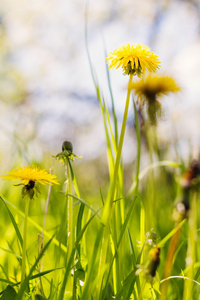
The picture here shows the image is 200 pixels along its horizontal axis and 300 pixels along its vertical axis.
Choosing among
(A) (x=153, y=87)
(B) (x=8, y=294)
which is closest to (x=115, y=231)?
(B) (x=8, y=294)

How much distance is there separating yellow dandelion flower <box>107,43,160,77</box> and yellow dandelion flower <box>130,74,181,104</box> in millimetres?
350

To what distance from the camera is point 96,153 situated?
7.96 metres

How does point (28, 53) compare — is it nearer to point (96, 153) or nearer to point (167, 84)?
point (96, 153)

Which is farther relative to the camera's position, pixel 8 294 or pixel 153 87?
pixel 153 87

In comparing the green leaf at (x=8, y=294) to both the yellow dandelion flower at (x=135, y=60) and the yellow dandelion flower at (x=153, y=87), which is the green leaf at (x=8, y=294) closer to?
the yellow dandelion flower at (x=135, y=60)

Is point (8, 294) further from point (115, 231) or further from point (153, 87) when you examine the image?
point (153, 87)

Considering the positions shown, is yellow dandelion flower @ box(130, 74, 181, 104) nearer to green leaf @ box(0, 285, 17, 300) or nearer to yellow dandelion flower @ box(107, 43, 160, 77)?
yellow dandelion flower @ box(107, 43, 160, 77)

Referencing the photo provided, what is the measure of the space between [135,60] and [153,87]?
0.43 metres

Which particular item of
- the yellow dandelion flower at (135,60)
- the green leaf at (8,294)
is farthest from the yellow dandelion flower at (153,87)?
the green leaf at (8,294)

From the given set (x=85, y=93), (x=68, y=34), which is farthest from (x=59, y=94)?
(x=68, y=34)

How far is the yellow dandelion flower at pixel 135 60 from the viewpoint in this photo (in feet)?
1.80

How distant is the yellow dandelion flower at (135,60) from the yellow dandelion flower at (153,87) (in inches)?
13.8

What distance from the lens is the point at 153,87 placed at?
0.96 meters

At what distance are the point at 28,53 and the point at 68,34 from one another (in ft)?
3.15
